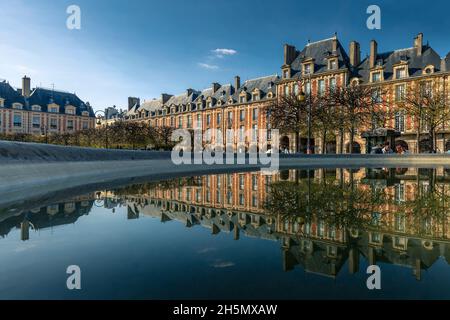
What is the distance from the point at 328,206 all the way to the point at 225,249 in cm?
267

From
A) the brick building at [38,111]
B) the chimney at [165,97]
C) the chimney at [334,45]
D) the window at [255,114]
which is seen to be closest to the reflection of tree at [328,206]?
the chimney at [334,45]

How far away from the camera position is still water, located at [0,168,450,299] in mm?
2057

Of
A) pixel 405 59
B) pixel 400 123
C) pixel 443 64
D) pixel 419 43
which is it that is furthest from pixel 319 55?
pixel 443 64

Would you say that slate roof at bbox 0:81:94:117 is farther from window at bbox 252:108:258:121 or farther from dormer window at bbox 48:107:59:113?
window at bbox 252:108:258:121

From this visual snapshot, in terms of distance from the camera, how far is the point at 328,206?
493 centimetres

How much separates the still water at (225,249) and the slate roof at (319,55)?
43.9 metres

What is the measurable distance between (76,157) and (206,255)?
6143 millimetres

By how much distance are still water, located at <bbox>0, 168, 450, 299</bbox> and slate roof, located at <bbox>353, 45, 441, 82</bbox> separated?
4189cm

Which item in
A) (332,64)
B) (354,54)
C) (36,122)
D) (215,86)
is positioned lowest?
(36,122)

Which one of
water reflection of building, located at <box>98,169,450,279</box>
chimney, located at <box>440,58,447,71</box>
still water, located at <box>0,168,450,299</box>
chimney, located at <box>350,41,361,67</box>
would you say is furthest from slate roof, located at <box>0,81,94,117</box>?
still water, located at <box>0,168,450,299</box>

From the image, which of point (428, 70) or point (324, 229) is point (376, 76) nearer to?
point (428, 70)

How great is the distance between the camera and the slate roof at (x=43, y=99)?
2512 inches

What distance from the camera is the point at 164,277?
2232mm

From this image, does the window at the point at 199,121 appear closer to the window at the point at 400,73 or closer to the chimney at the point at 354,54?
the chimney at the point at 354,54
